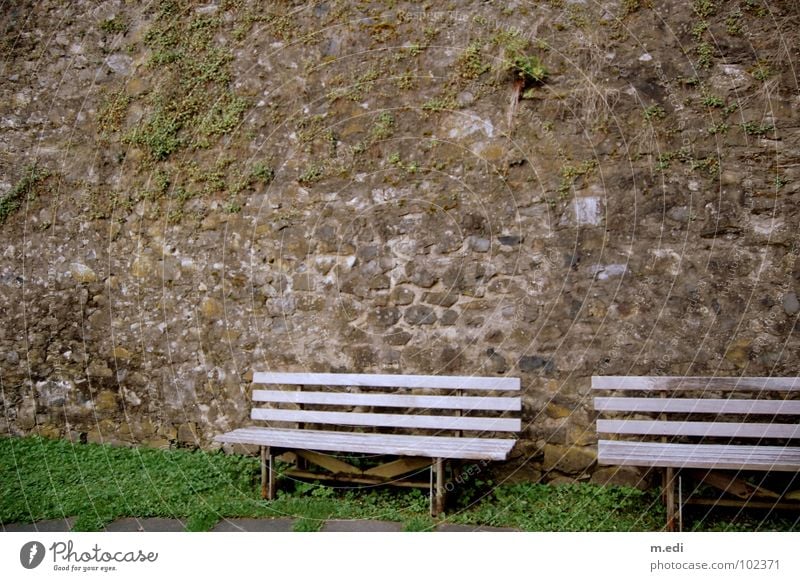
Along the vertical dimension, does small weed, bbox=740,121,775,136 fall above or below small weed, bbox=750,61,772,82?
below

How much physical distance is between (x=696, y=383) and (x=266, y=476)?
2.51 metres

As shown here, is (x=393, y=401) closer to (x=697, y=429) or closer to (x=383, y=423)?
(x=383, y=423)

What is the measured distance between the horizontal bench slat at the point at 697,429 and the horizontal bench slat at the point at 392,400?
0.56 meters

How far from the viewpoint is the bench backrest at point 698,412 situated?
3.62m

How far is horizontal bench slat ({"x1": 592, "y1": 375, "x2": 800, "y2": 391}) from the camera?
3719 millimetres

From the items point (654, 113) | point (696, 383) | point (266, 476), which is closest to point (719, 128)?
point (654, 113)

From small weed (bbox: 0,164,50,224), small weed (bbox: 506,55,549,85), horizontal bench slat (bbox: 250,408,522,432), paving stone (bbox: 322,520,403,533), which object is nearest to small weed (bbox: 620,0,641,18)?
small weed (bbox: 506,55,549,85)

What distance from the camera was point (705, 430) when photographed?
370 centimetres

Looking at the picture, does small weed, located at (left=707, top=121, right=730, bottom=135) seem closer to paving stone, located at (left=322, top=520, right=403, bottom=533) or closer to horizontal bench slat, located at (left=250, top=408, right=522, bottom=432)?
horizontal bench slat, located at (left=250, top=408, right=522, bottom=432)

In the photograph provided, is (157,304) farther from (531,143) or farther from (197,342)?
(531,143)

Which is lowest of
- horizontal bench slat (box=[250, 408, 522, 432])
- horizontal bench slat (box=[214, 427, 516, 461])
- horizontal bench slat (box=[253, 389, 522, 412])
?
horizontal bench slat (box=[214, 427, 516, 461])

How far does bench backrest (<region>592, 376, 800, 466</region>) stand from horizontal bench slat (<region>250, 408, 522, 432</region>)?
0.58 meters

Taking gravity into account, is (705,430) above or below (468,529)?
above

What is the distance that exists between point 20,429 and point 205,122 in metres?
2.73
